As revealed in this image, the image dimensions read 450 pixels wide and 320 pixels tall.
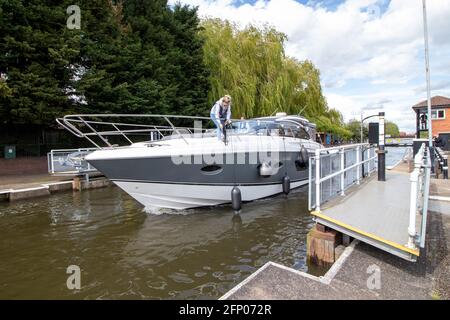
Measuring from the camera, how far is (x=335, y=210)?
5035 mm

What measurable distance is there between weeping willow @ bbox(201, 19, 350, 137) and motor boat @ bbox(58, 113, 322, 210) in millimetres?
11224

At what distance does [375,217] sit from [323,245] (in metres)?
0.94

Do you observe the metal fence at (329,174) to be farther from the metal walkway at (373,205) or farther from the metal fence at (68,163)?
the metal fence at (68,163)

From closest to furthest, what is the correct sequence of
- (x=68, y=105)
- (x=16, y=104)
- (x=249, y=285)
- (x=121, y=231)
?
(x=249, y=285), (x=121, y=231), (x=16, y=104), (x=68, y=105)

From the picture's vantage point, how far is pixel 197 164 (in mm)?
7523

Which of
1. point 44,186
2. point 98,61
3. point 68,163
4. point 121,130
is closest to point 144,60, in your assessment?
point 98,61

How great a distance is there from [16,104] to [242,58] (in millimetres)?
14290

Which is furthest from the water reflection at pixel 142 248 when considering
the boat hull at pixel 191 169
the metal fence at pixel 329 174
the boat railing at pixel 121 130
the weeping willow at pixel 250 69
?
the weeping willow at pixel 250 69

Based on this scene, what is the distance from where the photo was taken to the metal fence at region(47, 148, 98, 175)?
12.8 metres

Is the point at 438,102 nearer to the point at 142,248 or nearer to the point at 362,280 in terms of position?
the point at 362,280

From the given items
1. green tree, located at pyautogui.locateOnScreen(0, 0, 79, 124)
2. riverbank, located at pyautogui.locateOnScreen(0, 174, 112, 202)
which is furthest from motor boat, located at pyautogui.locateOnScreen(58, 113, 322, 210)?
green tree, located at pyautogui.locateOnScreen(0, 0, 79, 124)

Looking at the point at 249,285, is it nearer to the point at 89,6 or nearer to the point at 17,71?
the point at 17,71

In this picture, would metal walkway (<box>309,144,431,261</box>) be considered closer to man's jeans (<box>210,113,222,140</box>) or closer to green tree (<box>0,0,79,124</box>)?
man's jeans (<box>210,113,222,140</box>)
